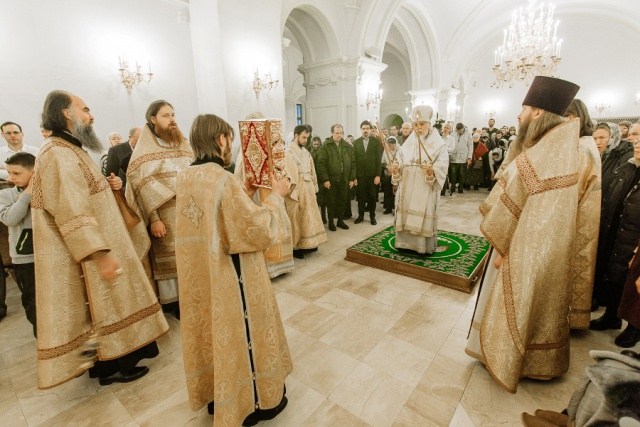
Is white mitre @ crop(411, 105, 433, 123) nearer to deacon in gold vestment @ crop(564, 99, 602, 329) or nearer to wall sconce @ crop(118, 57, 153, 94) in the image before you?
deacon in gold vestment @ crop(564, 99, 602, 329)

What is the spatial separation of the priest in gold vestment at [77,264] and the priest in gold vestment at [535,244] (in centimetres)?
251

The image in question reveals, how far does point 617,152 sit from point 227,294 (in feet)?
12.3

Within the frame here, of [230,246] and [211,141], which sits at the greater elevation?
[211,141]

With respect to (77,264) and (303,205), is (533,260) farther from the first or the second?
(303,205)

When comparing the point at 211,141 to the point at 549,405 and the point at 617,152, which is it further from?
the point at 617,152

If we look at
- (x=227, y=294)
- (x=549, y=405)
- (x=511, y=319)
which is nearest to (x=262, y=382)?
(x=227, y=294)

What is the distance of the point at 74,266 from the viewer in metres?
2.05

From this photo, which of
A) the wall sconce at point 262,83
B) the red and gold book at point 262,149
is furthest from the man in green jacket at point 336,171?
the red and gold book at point 262,149

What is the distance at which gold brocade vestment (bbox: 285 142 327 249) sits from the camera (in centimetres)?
478

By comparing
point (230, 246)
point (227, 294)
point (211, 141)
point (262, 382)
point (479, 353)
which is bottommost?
point (479, 353)

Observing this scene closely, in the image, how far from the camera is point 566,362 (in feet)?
7.23

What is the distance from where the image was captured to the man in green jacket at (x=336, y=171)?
603 centimetres

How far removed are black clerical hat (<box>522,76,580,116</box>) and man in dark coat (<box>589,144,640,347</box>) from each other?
1125 mm

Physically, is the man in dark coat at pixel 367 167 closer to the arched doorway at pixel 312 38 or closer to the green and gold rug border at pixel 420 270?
the green and gold rug border at pixel 420 270
